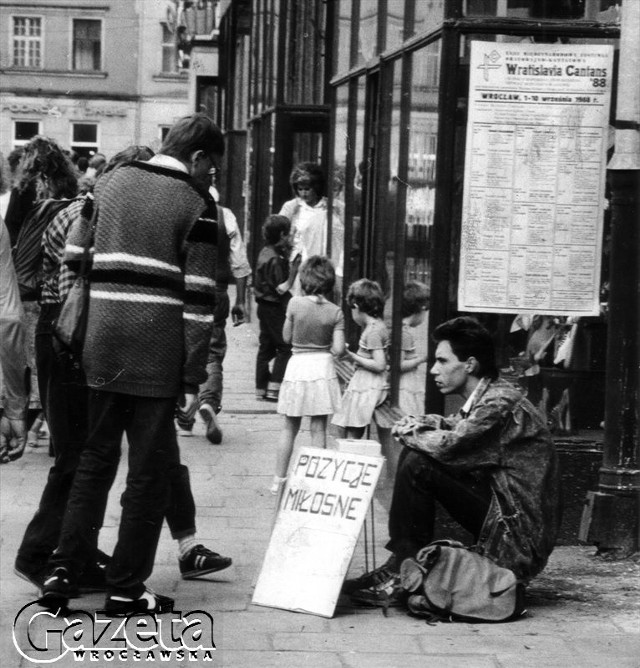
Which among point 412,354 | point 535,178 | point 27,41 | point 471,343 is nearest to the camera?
point 471,343

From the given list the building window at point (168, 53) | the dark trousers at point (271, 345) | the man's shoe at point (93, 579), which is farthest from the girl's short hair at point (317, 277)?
the building window at point (168, 53)

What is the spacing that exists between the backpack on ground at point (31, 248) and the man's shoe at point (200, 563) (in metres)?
1.82

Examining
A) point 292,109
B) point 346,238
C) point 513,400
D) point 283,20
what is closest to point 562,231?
point 513,400

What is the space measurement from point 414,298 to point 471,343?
5.45ft

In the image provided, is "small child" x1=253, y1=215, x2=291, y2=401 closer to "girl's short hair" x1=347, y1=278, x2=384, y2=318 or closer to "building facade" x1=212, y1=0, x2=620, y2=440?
"building facade" x1=212, y1=0, x2=620, y2=440

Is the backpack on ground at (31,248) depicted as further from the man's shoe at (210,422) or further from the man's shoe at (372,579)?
the man's shoe at (372,579)

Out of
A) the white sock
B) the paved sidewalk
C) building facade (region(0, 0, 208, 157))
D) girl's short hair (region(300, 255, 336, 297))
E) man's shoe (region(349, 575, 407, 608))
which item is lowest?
the paved sidewalk

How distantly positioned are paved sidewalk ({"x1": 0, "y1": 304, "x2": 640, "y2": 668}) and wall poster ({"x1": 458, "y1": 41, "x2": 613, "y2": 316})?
1.27 m

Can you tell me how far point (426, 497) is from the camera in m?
6.05

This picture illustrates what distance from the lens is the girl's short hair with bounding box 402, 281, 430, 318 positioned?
24.7 ft

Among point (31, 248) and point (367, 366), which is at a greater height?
point (31, 248)

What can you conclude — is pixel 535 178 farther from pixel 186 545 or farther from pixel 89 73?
pixel 89 73

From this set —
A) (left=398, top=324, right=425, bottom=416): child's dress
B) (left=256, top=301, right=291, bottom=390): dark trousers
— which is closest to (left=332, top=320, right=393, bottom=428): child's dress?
(left=398, top=324, right=425, bottom=416): child's dress

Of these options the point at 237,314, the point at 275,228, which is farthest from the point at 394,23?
the point at 275,228
